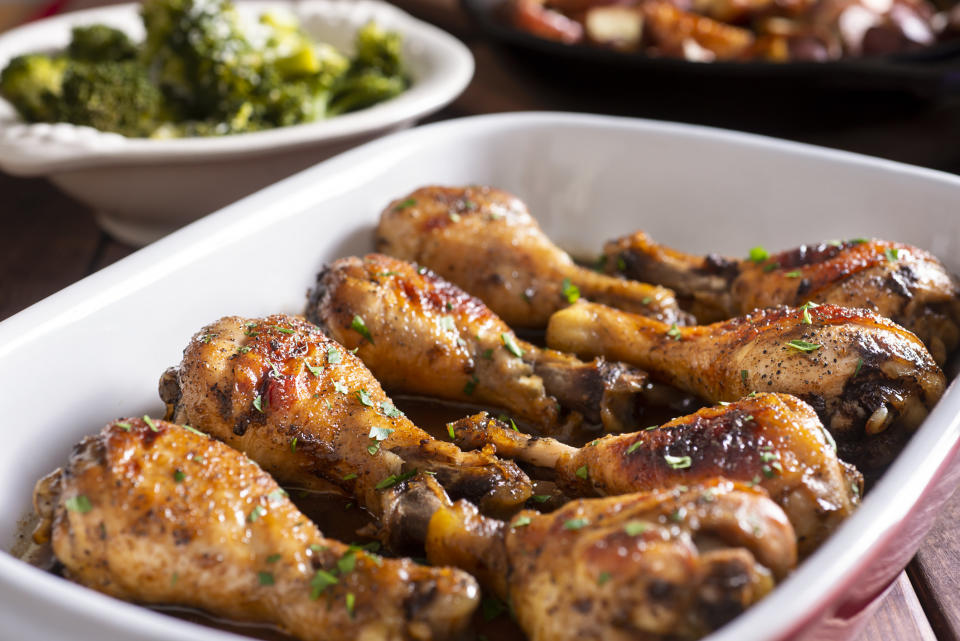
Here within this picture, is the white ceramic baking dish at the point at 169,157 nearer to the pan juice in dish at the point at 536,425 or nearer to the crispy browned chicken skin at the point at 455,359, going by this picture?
the pan juice in dish at the point at 536,425

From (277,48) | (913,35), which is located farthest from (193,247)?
(913,35)

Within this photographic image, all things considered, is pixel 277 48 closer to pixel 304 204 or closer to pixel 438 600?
pixel 304 204

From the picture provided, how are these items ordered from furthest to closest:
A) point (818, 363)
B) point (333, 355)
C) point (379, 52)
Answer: point (379, 52) → point (333, 355) → point (818, 363)

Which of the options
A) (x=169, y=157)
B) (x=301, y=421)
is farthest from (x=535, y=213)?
(x=301, y=421)

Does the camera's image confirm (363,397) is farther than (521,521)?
Yes

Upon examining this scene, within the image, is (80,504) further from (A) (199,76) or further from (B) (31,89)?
(A) (199,76)

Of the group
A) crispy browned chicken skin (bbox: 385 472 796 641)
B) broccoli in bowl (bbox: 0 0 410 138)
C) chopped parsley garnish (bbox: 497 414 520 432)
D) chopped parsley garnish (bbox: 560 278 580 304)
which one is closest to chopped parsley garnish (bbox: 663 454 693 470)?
crispy browned chicken skin (bbox: 385 472 796 641)
